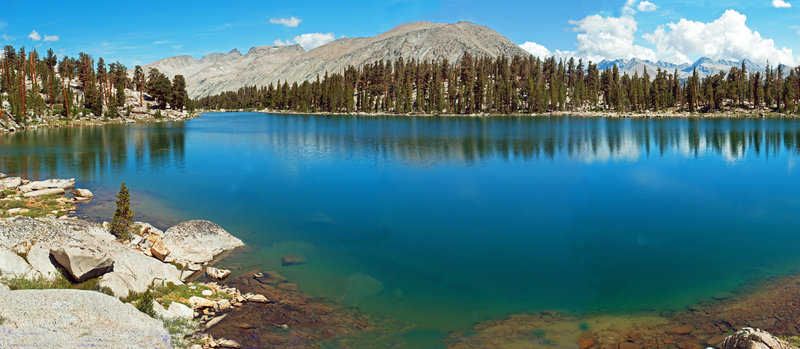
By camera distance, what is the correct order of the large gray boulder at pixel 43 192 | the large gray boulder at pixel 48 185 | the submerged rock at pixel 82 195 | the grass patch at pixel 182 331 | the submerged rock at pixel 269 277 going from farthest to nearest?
the large gray boulder at pixel 48 185 < the submerged rock at pixel 82 195 < the large gray boulder at pixel 43 192 < the submerged rock at pixel 269 277 < the grass patch at pixel 182 331

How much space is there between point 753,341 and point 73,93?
175876 millimetres

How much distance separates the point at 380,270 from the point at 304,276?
3.36 metres

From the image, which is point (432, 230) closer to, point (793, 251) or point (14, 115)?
point (793, 251)

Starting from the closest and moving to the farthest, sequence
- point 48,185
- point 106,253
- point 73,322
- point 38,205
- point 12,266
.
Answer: point 73,322, point 12,266, point 106,253, point 38,205, point 48,185

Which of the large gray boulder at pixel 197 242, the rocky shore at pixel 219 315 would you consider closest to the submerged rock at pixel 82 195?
the large gray boulder at pixel 197 242

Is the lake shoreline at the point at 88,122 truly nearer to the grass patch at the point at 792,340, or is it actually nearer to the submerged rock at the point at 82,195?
the submerged rock at the point at 82,195

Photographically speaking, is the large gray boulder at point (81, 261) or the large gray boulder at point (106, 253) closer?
the large gray boulder at point (81, 261)

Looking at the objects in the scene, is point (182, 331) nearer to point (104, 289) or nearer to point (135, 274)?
point (104, 289)

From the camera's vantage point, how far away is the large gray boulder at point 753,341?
12242 mm

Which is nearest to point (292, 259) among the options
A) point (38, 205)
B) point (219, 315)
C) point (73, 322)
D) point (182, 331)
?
point (219, 315)

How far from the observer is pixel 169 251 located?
21.3 meters

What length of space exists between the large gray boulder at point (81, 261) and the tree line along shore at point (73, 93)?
10491cm

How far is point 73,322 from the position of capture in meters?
12.6

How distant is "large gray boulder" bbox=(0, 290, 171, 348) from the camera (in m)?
11.6
